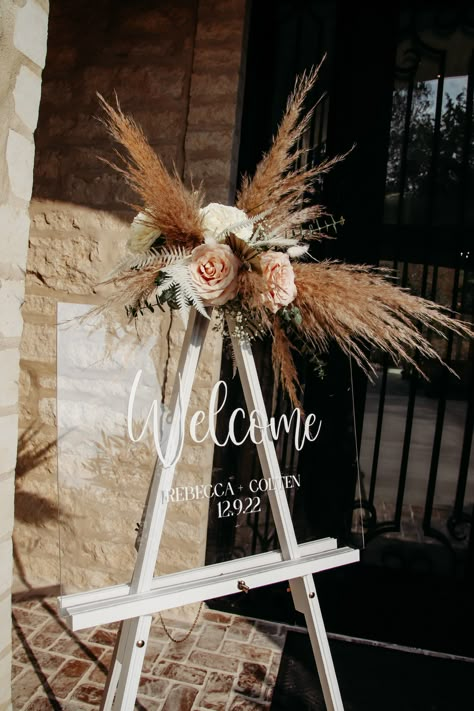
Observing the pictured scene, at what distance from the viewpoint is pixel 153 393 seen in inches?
61.2

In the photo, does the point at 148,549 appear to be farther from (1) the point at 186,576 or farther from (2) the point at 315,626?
(2) the point at 315,626

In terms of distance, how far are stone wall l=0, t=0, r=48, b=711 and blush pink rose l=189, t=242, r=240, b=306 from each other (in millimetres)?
585

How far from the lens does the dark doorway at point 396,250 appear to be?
8.78 feet

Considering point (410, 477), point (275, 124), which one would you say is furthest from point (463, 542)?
point (275, 124)

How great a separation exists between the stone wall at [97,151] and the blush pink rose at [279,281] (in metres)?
1.18

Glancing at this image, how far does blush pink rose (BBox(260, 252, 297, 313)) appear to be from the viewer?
60.5 inches

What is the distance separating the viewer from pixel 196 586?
1.61 meters

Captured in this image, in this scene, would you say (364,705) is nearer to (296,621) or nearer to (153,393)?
(296,621)

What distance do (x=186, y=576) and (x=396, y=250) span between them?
194cm

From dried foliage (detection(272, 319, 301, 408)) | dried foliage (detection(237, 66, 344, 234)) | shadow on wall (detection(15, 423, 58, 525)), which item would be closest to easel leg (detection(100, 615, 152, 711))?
dried foliage (detection(272, 319, 301, 408))

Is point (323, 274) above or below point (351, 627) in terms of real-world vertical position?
above

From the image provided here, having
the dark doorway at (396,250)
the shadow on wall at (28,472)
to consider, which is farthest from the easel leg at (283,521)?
the shadow on wall at (28,472)

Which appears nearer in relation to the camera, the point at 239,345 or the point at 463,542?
the point at 239,345

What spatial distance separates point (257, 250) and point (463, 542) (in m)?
2.13
